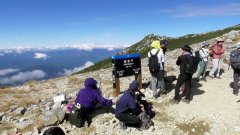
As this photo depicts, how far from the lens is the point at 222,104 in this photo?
54.7 feet

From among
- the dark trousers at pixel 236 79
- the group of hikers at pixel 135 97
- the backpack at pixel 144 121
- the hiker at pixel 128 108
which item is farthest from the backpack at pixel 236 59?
the hiker at pixel 128 108

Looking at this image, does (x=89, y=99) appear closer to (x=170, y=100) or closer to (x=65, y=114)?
(x=65, y=114)

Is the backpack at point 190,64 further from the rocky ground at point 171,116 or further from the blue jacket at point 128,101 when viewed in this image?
the blue jacket at point 128,101

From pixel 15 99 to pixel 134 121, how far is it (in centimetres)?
1365

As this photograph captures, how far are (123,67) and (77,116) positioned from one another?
5.23 m

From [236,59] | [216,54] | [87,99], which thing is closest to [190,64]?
[236,59]

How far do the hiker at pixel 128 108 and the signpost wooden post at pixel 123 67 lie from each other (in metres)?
4.17

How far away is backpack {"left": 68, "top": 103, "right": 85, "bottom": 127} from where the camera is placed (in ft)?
45.2

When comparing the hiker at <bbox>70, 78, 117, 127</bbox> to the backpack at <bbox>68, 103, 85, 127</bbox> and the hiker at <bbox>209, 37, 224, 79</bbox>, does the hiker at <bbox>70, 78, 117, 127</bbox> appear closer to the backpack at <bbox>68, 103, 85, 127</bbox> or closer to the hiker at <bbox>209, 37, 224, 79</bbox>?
the backpack at <bbox>68, 103, 85, 127</bbox>

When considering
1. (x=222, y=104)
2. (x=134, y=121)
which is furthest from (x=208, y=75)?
(x=134, y=121)

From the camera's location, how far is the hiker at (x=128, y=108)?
1348 centimetres

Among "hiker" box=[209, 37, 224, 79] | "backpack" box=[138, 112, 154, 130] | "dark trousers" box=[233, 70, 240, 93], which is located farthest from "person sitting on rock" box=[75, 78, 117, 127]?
"hiker" box=[209, 37, 224, 79]

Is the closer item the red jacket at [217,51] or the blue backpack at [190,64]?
the blue backpack at [190,64]

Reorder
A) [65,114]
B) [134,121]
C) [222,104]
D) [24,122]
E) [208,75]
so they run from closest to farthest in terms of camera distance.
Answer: [134,121] → [65,114] → [24,122] → [222,104] → [208,75]
